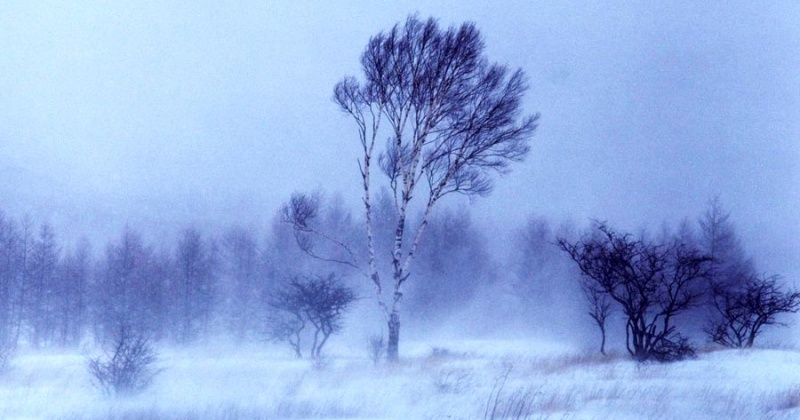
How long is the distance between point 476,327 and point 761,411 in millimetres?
33767

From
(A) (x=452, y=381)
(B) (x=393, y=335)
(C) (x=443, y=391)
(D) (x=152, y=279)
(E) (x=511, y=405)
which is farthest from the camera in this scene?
(D) (x=152, y=279)

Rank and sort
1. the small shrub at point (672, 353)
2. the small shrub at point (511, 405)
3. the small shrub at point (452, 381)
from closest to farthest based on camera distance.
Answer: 1. the small shrub at point (511, 405)
2. the small shrub at point (452, 381)
3. the small shrub at point (672, 353)

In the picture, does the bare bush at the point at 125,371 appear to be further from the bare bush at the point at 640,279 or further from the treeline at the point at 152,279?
the treeline at the point at 152,279

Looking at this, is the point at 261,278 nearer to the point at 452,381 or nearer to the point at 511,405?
the point at 452,381

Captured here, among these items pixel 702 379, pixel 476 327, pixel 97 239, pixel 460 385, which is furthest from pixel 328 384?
pixel 97 239

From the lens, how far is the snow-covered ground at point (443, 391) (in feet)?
26.1

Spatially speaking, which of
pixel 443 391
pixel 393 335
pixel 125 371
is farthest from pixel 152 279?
pixel 443 391

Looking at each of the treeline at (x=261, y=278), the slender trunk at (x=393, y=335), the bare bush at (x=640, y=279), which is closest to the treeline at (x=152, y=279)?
the treeline at (x=261, y=278)

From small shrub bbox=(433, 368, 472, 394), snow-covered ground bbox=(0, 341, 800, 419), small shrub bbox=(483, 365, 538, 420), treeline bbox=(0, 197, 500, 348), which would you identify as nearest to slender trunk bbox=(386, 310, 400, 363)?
snow-covered ground bbox=(0, 341, 800, 419)

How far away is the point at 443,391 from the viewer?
955 cm

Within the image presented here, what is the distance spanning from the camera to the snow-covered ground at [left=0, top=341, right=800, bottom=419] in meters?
7.96

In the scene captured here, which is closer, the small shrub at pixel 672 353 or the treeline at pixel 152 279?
the small shrub at pixel 672 353

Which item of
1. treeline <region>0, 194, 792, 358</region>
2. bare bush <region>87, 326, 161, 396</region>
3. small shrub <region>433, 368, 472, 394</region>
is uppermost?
treeline <region>0, 194, 792, 358</region>

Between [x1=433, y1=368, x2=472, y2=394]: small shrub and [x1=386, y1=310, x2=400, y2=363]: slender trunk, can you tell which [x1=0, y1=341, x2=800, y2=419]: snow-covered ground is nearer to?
[x1=433, y1=368, x2=472, y2=394]: small shrub
